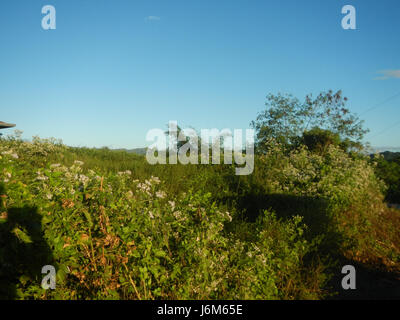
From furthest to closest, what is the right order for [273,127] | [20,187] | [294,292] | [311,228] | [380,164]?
[273,127], [380,164], [311,228], [294,292], [20,187]

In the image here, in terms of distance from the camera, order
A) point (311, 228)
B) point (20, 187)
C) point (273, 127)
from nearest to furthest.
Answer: point (20, 187) < point (311, 228) < point (273, 127)

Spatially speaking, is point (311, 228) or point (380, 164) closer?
point (311, 228)

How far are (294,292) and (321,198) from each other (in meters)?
4.35

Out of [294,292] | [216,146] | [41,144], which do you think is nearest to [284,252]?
[294,292]

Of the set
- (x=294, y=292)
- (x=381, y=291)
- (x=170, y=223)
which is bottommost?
(x=381, y=291)

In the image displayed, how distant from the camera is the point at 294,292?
3.23 meters

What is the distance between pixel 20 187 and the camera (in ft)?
7.89

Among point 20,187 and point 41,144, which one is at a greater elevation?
point 41,144
